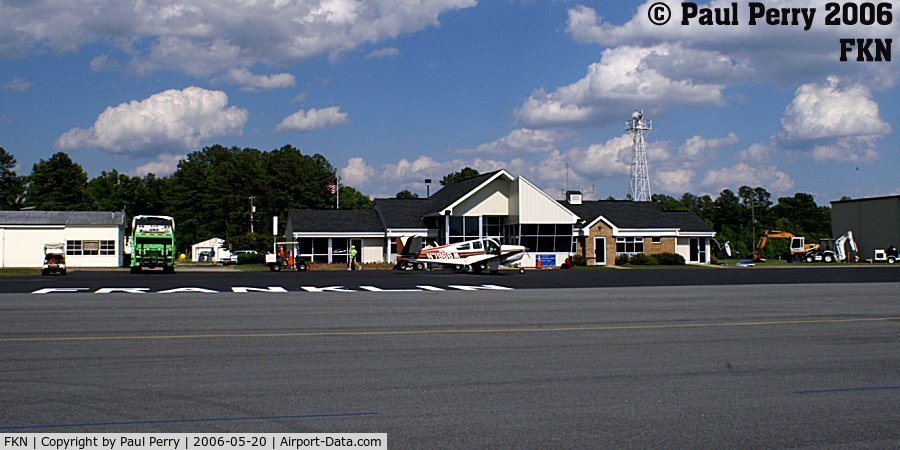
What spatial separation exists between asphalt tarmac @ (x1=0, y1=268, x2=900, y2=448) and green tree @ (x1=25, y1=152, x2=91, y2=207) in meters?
103

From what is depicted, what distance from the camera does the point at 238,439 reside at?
24.7 ft

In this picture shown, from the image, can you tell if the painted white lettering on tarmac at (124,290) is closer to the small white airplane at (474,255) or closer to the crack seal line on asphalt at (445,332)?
the crack seal line on asphalt at (445,332)

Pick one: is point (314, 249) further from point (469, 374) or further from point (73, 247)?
point (469, 374)

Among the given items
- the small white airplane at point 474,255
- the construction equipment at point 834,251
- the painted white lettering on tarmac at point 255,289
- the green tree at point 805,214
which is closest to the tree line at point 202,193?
the small white airplane at point 474,255

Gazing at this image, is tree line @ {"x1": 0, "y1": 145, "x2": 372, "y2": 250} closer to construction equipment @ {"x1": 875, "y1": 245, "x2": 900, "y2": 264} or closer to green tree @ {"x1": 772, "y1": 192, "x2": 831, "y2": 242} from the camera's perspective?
construction equipment @ {"x1": 875, "y1": 245, "x2": 900, "y2": 264}

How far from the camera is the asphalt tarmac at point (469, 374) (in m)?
8.04

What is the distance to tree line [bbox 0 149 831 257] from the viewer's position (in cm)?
10306

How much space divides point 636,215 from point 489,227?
13197 mm

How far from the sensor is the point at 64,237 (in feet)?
211

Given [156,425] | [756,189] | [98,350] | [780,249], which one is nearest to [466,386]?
[156,425]

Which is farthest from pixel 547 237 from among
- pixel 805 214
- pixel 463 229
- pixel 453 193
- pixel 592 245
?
pixel 805 214

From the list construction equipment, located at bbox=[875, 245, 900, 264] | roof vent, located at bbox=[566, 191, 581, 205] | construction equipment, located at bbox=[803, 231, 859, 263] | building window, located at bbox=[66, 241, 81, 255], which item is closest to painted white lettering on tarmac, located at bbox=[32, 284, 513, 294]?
building window, located at bbox=[66, 241, 81, 255]

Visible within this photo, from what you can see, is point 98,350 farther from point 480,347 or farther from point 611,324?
point 611,324

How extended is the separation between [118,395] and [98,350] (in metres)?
3.90
